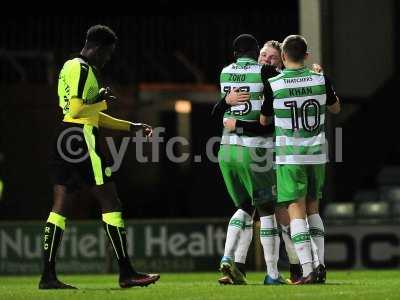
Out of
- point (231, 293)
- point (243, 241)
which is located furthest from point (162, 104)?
point (231, 293)

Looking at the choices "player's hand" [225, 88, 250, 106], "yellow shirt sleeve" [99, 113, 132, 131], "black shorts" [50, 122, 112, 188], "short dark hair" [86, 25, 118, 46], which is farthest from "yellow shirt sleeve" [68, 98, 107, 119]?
"player's hand" [225, 88, 250, 106]

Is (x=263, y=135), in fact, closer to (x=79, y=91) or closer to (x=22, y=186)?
(x=79, y=91)

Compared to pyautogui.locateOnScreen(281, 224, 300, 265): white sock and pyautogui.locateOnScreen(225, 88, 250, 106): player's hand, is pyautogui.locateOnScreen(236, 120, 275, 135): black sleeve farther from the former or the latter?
pyautogui.locateOnScreen(281, 224, 300, 265): white sock

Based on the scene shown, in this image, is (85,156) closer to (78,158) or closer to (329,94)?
(78,158)

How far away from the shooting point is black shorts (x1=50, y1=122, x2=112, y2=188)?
930cm

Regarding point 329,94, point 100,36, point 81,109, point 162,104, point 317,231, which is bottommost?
point 317,231

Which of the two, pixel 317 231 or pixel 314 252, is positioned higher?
pixel 317 231

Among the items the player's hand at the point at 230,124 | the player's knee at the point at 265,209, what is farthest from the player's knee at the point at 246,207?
the player's hand at the point at 230,124

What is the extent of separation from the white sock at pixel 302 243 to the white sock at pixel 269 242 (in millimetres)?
373

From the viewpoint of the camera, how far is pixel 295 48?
9.39 m

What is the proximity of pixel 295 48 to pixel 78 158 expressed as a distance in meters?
1.84

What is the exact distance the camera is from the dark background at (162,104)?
1761 centimetres

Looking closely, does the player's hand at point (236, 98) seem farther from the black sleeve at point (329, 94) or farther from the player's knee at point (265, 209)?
the player's knee at point (265, 209)

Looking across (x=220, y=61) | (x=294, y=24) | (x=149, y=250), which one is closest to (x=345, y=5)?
(x=294, y=24)
